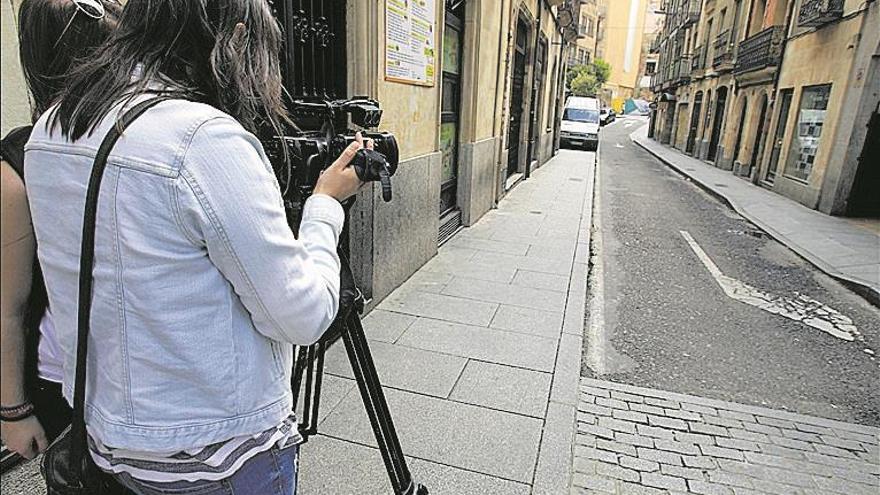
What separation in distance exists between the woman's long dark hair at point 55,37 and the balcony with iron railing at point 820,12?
12.7 m

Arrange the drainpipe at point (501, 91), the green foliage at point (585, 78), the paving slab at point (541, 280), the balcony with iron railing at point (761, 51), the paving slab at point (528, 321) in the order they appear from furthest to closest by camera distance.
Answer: the green foliage at point (585, 78) → the balcony with iron railing at point (761, 51) → the drainpipe at point (501, 91) → the paving slab at point (541, 280) → the paving slab at point (528, 321)

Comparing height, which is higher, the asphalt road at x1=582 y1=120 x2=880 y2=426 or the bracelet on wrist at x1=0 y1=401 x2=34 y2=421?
the bracelet on wrist at x1=0 y1=401 x2=34 y2=421

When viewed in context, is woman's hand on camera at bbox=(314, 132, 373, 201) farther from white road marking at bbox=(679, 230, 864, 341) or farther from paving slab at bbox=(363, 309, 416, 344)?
white road marking at bbox=(679, 230, 864, 341)

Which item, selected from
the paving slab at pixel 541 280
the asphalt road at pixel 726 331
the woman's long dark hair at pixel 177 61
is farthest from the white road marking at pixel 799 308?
the woman's long dark hair at pixel 177 61

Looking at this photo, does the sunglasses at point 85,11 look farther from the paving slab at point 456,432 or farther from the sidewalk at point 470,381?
the paving slab at point 456,432

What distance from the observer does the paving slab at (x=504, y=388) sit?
3.09 meters

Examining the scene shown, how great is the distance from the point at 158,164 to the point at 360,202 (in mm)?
3034

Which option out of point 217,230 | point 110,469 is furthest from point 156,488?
point 217,230

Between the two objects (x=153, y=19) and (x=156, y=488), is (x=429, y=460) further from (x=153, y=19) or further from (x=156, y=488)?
(x=153, y=19)

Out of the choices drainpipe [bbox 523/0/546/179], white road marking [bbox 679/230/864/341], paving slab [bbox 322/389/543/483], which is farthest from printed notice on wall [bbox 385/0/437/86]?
drainpipe [bbox 523/0/546/179]

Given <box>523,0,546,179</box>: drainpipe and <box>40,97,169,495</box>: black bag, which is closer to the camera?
<box>40,97,169,495</box>: black bag

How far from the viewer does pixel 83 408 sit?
102 cm

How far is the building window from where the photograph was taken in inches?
411

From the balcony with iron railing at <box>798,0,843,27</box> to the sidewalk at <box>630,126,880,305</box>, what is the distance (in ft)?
11.7
